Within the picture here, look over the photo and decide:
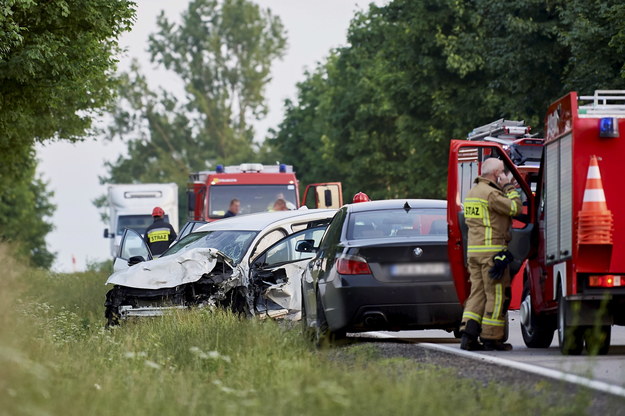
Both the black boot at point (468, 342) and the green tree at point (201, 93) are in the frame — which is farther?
the green tree at point (201, 93)

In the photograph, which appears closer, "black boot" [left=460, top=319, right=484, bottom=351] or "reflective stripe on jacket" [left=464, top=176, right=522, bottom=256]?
"reflective stripe on jacket" [left=464, top=176, right=522, bottom=256]

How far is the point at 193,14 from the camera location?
3659 inches

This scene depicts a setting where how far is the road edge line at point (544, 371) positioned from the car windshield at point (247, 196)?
63.2 feet

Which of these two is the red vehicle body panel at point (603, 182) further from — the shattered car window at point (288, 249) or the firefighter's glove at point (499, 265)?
the shattered car window at point (288, 249)

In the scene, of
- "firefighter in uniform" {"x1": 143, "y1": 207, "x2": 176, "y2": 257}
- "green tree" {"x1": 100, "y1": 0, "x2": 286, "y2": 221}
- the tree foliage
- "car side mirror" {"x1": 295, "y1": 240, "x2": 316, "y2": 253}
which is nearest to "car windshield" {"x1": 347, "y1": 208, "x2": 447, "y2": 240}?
"car side mirror" {"x1": 295, "y1": 240, "x2": 316, "y2": 253}

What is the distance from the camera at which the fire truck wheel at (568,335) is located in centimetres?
1218

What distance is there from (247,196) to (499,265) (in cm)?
2029

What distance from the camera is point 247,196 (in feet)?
107

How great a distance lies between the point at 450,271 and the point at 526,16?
23.7m

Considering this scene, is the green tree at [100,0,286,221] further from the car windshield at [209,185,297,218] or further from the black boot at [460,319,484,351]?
the black boot at [460,319,484,351]

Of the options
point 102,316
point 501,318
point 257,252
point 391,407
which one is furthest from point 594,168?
point 102,316

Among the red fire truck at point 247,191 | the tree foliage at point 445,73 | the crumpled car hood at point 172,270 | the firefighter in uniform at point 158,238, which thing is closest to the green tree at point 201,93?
the tree foliage at point 445,73

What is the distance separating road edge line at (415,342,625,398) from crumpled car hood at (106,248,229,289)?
3944mm

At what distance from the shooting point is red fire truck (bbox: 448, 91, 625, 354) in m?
11.7
